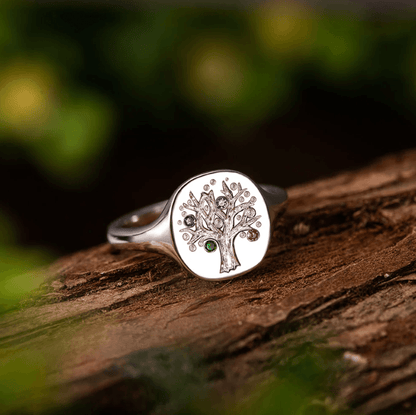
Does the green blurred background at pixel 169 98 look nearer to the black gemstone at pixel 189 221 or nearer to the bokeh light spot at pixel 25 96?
the bokeh light spot at pixel 25 96

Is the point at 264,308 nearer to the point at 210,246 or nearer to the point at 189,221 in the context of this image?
the point at 210,246

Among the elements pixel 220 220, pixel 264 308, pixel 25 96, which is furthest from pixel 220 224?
pixel 25 96

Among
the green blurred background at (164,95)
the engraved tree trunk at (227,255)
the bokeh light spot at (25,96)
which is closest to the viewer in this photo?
the engraved tree trunk at (227,255)

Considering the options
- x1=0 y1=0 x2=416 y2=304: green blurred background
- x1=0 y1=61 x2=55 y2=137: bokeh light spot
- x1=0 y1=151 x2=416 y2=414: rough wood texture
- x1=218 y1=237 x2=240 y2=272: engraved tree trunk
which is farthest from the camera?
x1=0 y1=0 x2=416 y2=304: green blurred background

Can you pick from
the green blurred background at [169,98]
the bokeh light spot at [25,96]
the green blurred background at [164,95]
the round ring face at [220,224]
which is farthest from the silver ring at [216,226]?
the bokeh light spot at [25,96]

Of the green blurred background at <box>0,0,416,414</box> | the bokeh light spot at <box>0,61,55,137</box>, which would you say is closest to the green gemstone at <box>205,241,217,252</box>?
the green blurred background at <box>0,0,416,414</box>

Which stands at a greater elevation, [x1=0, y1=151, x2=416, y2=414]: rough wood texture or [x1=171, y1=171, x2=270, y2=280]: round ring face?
[x1=171, y1=171, x2=270, y2=280]: round ring face

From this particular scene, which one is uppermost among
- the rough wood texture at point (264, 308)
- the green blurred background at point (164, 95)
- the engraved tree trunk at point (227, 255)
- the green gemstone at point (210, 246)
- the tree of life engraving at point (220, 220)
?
the green blurred background at point (164, 95)

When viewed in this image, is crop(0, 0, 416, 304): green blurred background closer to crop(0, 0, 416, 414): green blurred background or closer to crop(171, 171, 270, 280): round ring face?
crop(0, 0, 416, 414): green blurred background
